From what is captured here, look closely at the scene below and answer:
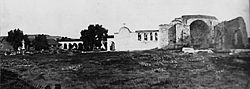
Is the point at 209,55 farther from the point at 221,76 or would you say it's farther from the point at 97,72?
the point at 97,72

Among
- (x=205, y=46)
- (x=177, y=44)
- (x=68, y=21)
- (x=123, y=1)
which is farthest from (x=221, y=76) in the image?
(x=68, y=21)

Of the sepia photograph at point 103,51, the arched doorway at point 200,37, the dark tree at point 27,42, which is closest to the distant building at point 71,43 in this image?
the sepia photograph at point 103,51

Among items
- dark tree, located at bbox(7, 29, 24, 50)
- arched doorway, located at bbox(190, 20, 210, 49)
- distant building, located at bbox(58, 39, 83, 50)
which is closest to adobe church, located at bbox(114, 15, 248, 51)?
arched doorway, located at bbox(190, 20, 210, 49)

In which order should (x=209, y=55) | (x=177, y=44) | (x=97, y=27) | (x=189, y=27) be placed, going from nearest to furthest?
(x=97, y=27) → (x=209, y=55) → (x=177, y=44) → (x=189, y=27)

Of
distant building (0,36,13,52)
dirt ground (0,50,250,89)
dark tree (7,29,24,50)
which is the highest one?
dark tree (7,29,24,50)

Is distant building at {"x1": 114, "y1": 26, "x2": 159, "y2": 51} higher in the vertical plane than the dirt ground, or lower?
higher

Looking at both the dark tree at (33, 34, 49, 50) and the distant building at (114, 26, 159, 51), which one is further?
the distant building at (114, 26, 159, 51)

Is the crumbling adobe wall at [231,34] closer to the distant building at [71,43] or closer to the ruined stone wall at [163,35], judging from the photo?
the ruined stone wall at [163,35]

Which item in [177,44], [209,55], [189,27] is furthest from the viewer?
[189,27]

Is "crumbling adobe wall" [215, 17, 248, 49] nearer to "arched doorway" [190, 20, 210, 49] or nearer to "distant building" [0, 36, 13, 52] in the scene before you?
"arched doorway" [190, 20, 210, 49]
